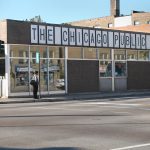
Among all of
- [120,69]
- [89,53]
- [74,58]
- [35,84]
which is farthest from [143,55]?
[35,84]

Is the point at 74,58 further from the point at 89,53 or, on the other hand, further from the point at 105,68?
the point at 105,68

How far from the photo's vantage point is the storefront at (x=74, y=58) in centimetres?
3372

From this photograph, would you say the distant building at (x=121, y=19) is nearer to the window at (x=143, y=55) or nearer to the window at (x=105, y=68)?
the window at (x=143, y=55)

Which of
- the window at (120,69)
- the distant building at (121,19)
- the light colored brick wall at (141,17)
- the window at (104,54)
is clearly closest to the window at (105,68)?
the window at (104,54)

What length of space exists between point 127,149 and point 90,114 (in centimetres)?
896

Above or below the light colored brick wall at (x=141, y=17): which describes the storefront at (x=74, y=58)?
below

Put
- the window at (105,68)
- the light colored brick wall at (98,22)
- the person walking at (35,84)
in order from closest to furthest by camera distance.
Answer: the person walking at (35,84)
the window at (105,68)
the light colored brick wall at (98,22)

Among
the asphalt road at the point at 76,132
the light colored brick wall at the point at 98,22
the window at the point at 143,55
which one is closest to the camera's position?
the asphalt road at the point at 76,132

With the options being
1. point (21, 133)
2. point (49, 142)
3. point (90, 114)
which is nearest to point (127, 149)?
point (49, 142)

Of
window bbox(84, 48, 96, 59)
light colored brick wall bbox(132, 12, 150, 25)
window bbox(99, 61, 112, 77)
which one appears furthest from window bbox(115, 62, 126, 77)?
light colored brick wall bbox(132, 12, 150, 25)

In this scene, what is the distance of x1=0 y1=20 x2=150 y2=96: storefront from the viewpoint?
3372cm

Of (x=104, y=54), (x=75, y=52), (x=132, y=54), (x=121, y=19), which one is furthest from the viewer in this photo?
(x=121, y=19)

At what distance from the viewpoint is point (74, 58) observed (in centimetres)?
3772

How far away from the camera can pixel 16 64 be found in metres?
33.8
